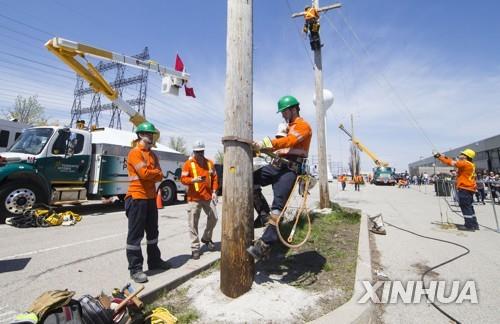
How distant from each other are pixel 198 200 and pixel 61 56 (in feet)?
25.8

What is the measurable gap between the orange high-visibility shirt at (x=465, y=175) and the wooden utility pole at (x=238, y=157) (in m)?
7.41

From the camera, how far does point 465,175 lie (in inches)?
319

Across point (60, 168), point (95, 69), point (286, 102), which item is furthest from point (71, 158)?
point (286, 102)

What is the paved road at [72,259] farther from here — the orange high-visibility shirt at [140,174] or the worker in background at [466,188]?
the worker in background at [466,188]

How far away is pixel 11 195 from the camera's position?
25.6 ft

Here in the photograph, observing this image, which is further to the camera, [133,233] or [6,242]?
[6,242]

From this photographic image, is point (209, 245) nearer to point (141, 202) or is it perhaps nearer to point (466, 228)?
point (141, 202)

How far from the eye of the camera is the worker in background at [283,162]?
11.3 feet

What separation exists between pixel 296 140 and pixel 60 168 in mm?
8759

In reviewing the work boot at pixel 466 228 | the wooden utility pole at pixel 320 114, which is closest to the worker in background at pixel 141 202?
the wooden utility pole at pixel 320 114

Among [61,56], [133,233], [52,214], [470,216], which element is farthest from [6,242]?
[470,216]

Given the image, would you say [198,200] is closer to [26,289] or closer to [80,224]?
[26,289]

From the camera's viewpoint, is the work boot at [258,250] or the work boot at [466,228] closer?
the work boot at [258,250]

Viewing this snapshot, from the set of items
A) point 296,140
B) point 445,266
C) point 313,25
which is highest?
point 313,25
